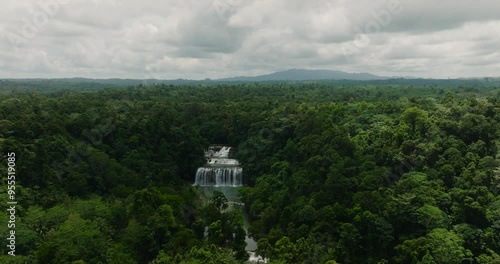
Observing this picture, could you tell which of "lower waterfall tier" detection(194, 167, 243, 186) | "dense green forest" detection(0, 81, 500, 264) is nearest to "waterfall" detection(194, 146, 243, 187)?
"lower waterfall tier" detection(194, 167, 243, 186)

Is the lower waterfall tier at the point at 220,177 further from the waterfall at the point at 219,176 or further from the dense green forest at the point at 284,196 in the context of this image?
the dense green forest at the point at 284,196

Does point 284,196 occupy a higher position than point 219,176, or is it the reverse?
point 284,196

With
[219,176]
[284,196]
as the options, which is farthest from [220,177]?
[284,196]

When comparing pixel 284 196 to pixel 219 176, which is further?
pixel 219 176

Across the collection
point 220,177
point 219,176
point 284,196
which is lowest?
point 220,177

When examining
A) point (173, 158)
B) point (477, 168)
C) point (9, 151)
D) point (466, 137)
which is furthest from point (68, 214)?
point (466, 137)

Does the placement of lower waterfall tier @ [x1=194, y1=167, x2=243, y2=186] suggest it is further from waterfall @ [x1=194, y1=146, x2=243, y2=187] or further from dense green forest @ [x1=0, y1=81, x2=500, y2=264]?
dense green forest @ [x1=0, y1=81, x2=500, y2=264]

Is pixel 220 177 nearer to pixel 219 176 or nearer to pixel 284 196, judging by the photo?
pixel 219 176
